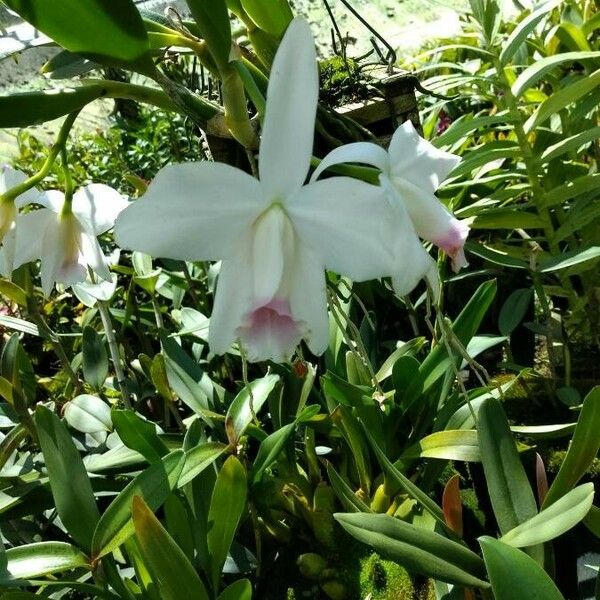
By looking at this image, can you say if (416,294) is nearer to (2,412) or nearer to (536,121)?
(536,121)

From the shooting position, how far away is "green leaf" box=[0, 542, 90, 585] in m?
0.66

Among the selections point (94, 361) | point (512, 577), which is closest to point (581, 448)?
point (512, 577)

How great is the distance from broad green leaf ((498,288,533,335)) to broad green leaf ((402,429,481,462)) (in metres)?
0.30

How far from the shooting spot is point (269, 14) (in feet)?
2.00

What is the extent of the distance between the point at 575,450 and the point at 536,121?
0.56m

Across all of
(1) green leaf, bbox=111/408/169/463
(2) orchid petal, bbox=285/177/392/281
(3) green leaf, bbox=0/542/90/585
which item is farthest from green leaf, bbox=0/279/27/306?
→ (2) orchid petal, bbox=285/177/392/281

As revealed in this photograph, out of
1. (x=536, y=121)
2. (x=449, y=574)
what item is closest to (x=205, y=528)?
(x=449, y=574)

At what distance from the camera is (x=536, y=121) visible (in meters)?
1.02

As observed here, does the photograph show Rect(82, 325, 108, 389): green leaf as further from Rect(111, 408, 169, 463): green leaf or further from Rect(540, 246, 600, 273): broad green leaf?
Rect(540, 246, 600, 273): broad green leaf

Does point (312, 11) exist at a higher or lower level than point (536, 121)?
higher

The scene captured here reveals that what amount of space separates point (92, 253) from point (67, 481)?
9.6 inches

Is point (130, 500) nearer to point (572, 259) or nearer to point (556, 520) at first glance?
point (556, 520)

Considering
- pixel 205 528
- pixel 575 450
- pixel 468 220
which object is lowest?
pixel 205 528

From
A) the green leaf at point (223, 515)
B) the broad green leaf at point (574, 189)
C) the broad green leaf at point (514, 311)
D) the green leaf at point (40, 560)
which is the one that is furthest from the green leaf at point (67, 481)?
the broad green leaf at point (574, 189)
